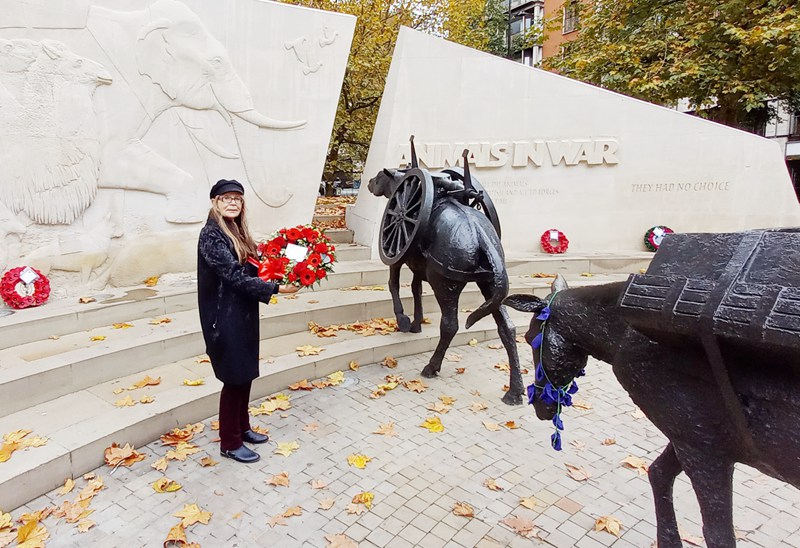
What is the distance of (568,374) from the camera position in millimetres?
2217

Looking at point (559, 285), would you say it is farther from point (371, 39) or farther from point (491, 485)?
point (371, 39)

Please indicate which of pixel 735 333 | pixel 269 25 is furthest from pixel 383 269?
pixel 735 333

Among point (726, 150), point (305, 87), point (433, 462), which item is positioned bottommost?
point (433, 462)

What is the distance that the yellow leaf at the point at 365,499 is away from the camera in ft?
9.60

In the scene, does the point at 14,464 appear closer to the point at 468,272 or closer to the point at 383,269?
the point at 468,272

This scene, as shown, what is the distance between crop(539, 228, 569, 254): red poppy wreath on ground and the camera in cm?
844

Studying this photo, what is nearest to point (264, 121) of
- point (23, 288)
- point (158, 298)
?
point (158, 298)

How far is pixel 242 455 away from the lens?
3.32 meters

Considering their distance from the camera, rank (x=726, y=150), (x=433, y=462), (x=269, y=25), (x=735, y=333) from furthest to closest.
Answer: (x=726, y=150)
(x=269, y=25)
(x=433, y=462)
(x=735, y=333)

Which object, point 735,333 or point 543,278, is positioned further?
point 543,278

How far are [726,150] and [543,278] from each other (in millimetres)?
4009

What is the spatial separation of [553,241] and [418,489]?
6.22m

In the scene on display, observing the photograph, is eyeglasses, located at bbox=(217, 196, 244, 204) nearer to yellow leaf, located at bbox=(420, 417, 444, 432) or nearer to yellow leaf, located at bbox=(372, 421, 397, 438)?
yellow leaf, located at bbox=(372, 421, 397, 438)

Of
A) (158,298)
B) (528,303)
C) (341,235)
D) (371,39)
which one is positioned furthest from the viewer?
(371,39)
